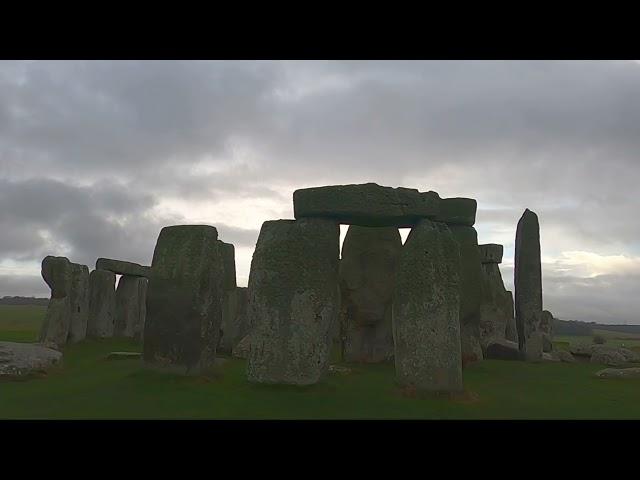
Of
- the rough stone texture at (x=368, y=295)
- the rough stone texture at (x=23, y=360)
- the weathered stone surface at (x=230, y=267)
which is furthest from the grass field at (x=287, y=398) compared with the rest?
the weathered stone surface at (x=230, y=267)

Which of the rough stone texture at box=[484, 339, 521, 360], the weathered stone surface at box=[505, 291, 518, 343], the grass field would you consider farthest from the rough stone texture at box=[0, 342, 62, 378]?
the weathered stone surface at box=[505, 291, 518, 343]

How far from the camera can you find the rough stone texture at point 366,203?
27.3 ft

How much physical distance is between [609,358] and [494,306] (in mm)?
3776

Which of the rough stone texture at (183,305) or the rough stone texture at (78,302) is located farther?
the rough stone texture at (78,302)

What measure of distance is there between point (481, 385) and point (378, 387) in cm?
200

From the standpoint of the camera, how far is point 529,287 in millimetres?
13594

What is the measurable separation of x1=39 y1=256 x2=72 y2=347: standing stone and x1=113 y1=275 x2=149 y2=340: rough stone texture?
10.7 feet

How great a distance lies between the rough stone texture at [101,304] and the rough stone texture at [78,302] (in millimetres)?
764

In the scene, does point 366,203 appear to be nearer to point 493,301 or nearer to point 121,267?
point 493,301

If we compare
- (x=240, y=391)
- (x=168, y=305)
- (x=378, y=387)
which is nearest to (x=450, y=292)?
(x=378, y=387)

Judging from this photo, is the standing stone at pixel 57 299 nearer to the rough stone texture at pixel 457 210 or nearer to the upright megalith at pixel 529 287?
the rough stone texture at pixel 457 210

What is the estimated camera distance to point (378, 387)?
8.63 m

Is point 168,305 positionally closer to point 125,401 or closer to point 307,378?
point 125,401

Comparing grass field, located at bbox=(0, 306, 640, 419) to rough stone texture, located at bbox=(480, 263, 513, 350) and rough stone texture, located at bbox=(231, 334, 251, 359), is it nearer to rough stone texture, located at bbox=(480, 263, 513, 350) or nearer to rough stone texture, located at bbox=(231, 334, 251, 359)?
rough stone texture, located at bbox=(231, 334, 251, 359)
